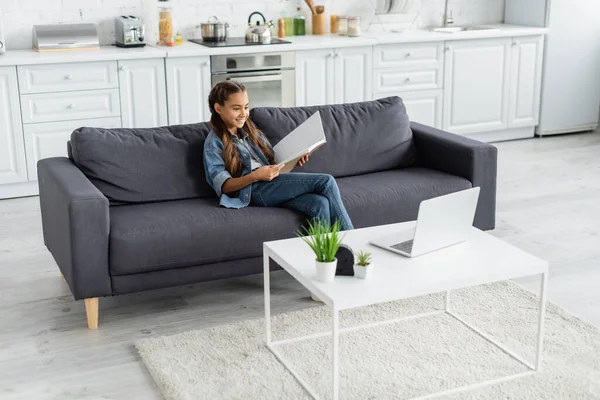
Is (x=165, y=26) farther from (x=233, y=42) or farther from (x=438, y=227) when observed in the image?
(x=438, y=227)

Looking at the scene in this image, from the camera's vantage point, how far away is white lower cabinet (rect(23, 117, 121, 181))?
534cm

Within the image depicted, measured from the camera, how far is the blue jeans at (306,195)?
3734 millimetres

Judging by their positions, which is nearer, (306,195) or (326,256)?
(326,256)

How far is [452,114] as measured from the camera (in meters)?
6.54

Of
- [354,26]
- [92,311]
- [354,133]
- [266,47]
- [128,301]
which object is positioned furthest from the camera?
[354,26]

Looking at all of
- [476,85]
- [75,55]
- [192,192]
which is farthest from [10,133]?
[476,85]

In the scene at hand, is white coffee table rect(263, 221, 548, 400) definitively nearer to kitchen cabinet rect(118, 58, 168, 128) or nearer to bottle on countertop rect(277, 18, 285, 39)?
kitchen cabinet rect(118, 58, 168, 128)

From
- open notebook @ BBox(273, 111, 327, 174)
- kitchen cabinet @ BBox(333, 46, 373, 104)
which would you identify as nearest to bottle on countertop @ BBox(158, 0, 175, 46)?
kitchen cabinet @ BBox(333, 46, 373, 104)

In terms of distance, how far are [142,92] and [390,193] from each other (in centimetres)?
218

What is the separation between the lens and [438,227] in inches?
120

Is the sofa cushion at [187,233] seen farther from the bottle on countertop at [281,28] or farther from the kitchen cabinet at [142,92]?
the bottle on countertop at [281,28]

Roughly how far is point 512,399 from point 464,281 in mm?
437

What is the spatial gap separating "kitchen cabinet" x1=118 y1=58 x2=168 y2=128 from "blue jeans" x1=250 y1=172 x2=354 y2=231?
198 centimetres

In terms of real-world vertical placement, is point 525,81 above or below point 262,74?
below
